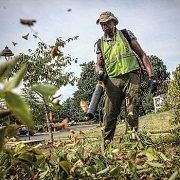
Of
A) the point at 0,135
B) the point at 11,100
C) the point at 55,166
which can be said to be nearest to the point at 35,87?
the point at 11,100

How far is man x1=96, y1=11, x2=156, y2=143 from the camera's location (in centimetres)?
459

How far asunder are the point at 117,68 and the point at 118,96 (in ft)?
1.16

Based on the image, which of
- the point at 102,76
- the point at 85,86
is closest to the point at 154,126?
the point at 102,76

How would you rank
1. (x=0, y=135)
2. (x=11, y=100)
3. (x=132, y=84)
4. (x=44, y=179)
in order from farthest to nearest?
1. (x=132, y=84)
2. (x=44, y=179)
3. (x=0, y=135)
4. (x=11, y=100)

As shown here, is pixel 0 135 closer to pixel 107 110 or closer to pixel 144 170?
pixel 144 170

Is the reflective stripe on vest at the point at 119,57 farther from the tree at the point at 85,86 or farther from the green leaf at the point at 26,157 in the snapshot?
the tree at the point at 85,86

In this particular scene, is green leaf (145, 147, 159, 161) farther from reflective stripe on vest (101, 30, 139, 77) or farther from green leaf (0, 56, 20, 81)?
reflective stripe on vest (101, 30, 139, 77)

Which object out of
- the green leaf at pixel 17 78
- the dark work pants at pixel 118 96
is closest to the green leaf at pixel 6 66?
the green leaf at pixel 17 78

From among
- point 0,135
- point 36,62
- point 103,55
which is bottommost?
point 0,135

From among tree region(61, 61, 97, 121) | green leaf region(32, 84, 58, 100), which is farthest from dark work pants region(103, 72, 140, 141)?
tree region(61, 61, 97, 121)

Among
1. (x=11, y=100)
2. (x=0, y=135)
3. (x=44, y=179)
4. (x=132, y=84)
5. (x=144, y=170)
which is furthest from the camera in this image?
(x=132, y=84)

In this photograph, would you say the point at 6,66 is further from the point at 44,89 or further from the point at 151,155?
the point at 151,155

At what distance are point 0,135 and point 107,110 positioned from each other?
4.02 meters

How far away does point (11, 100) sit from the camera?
0.59 m
